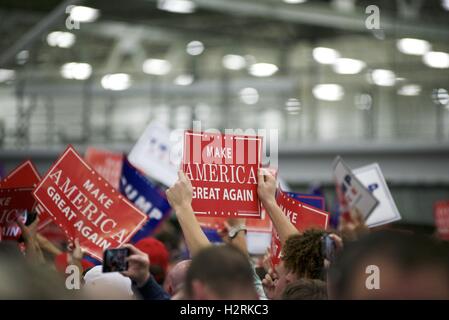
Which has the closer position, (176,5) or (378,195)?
(378,195)

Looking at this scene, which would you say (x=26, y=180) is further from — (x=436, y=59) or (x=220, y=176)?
(x=436, y=59)

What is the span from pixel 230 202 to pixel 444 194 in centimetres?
1394

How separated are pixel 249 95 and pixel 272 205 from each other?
53.3ft

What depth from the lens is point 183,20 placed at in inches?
1201

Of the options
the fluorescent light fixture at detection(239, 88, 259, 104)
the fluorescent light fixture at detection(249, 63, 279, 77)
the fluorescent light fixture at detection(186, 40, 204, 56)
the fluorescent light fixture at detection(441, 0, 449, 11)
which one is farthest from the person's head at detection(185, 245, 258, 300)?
the fluorescent light fixture at detection(186, 40, 204, 56)

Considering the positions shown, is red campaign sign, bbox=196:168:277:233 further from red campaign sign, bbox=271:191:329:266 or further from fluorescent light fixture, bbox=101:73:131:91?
fluorescent light fixture, bbox=101:73:131:91

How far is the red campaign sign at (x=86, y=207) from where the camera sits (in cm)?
510

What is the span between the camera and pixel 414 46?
→ 71.3 ft

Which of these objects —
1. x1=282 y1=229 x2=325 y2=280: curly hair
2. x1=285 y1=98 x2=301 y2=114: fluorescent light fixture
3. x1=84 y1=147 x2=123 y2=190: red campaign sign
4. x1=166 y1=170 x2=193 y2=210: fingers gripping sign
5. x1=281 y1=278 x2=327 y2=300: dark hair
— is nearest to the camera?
x1=281 y1=278 x2=327 y2=300: dark hair

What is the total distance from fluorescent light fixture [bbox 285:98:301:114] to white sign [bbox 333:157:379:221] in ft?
39.3

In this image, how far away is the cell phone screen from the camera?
4047 millimetres

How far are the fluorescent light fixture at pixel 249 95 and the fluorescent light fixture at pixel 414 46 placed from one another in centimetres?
359

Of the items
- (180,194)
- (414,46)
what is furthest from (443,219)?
(414,46)
